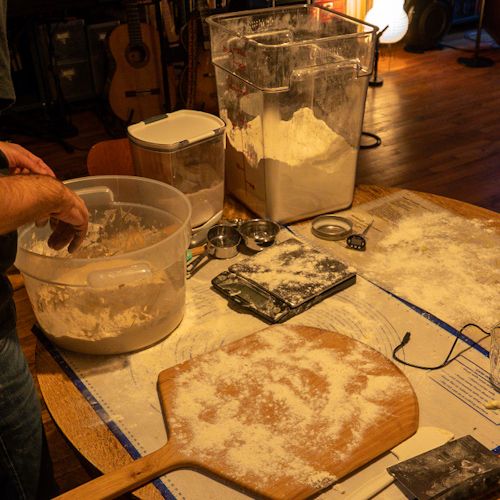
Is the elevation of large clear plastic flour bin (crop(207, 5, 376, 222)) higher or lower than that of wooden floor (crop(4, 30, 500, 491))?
higher

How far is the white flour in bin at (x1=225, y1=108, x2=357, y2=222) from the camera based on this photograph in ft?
4.43

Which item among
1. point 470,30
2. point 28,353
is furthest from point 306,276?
point 470,30

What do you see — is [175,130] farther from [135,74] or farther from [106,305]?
[135,74]

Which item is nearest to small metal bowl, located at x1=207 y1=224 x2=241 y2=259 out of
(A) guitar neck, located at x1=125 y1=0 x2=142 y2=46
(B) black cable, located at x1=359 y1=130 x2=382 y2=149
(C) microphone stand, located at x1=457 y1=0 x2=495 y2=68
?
(B) black cable, located at x1=359 y1=130 x2=382 y2=149

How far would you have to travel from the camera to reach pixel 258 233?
137 cm

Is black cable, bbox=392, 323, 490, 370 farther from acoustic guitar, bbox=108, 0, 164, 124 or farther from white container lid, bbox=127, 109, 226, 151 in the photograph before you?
acoustic guitar, bbox=108, 0, 164, 124

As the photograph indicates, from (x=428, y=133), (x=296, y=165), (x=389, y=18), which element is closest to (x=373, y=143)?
(x=428, y=133)

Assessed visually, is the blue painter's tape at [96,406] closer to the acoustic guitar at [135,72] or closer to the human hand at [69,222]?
the human hand at [69,222]

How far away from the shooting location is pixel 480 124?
378 cm

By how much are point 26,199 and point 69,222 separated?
148 mm

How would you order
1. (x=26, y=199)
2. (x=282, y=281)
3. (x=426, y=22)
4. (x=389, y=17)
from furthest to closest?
(x=426, y=22) → (x=389, y=17) → (x=282, y=281) → (x=26, y=199)

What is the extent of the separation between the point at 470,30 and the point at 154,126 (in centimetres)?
491

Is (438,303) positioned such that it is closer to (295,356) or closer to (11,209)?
(295,356)

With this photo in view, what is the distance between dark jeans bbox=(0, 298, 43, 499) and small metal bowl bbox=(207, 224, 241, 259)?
45 centimetres
